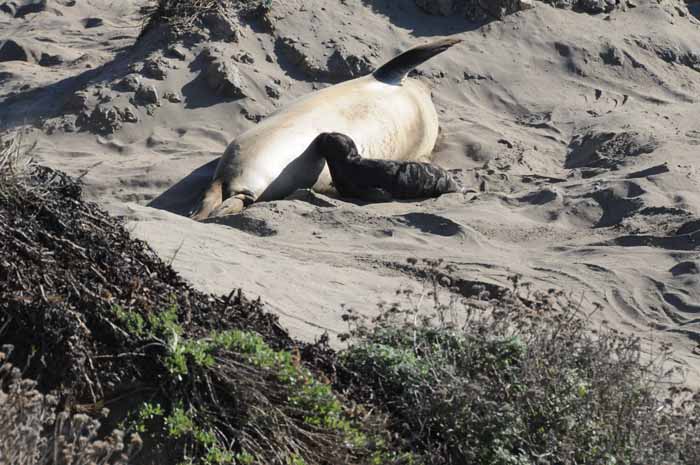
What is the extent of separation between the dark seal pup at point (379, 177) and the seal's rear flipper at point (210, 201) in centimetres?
90

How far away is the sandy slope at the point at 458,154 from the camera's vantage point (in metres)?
6.14

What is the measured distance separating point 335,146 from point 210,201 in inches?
45.1

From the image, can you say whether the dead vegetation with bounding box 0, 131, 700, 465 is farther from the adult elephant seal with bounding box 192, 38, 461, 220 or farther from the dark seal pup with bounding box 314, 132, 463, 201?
the dark seal pup with bounding box 314, 132, 463, 201

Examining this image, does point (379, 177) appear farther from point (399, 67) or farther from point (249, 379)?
point (249, 379)

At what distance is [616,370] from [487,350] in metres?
0.52

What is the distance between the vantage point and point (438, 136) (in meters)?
9.93

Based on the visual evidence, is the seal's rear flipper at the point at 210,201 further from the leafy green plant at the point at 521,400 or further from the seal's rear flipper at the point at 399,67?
the leafy green plant at the point at 521,400

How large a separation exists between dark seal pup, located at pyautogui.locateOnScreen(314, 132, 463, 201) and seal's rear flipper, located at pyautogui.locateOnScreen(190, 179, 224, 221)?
0.90 m

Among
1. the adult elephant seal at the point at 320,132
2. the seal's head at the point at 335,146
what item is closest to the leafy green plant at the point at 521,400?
the adult elephant seal at the point at 320,132

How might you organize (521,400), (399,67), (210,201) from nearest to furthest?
(521,400) < (210,201) < (399,67)

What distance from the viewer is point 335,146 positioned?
27.9ft

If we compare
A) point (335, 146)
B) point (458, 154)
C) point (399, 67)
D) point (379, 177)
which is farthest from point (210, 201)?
point (399, 67)

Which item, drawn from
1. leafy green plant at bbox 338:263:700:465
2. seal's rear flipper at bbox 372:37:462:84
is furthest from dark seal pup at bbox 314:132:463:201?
leafy green plant at bbox 338:263:700:465

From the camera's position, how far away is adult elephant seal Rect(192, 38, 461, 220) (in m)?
8.25
